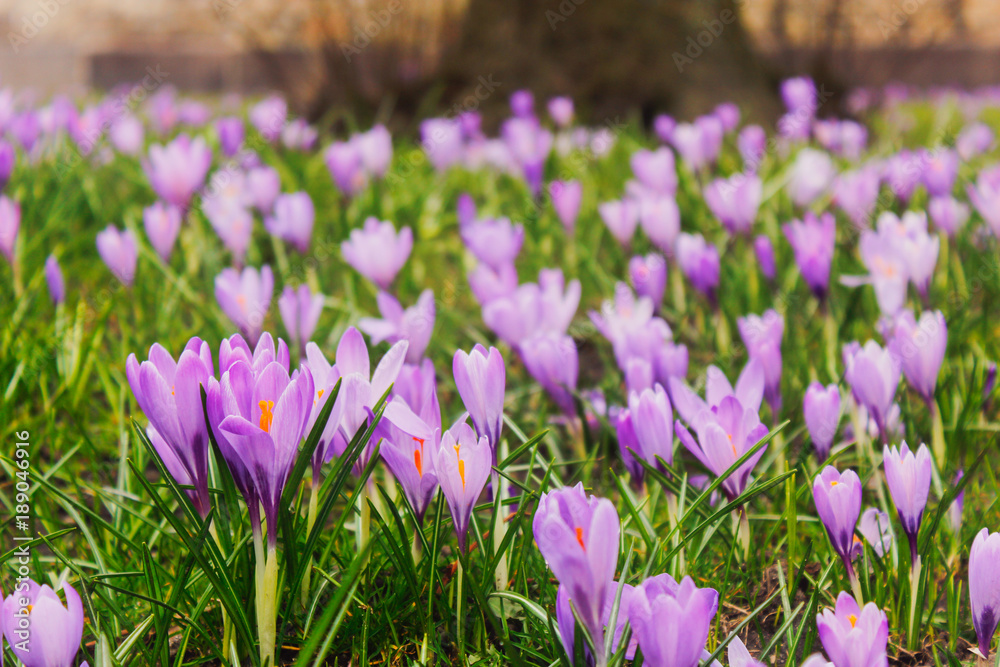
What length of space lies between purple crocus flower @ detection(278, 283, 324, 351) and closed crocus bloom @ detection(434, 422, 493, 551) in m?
0.77

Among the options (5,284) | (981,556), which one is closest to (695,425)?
(981,556)

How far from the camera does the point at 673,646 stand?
792 millimetres

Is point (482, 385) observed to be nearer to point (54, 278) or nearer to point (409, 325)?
point (409, 325)

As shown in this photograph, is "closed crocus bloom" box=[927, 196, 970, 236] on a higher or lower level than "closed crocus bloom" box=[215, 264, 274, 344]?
lower

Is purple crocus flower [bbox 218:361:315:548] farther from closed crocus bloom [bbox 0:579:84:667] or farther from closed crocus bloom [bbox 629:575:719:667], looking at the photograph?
closed crocus bloom [bbox 629:575:719:667]

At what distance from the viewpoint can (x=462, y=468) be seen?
99 cm

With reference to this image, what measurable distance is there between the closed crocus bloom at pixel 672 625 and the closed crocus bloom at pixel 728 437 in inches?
12.4

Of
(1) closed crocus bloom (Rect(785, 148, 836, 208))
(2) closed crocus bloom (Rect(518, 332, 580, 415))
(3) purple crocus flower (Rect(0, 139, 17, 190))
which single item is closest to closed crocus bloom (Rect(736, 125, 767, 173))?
(1) closed crocus bloom (Rect(785, 148, 836, 208))

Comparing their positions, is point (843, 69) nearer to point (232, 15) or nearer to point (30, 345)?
point (232, 15)

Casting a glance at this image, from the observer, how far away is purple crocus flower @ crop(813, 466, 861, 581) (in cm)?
101

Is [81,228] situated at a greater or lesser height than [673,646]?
lesser

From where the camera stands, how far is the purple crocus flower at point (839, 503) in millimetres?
1015

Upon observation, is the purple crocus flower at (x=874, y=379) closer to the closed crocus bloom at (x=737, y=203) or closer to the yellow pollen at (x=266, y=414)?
Answer: the yellow pollen at (x=266, y=414)

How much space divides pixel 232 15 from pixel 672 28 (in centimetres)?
308
